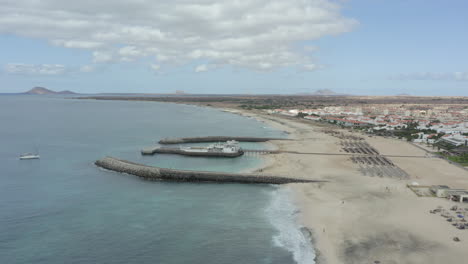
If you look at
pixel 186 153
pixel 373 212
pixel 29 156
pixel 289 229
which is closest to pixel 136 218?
pixel 289 229

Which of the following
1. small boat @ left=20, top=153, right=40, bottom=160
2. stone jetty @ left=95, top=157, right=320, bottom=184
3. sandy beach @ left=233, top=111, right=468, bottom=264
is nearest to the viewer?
sandy beach @ left=233, top=111, right=468, bottom=264

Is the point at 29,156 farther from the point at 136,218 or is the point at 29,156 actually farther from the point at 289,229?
the point at 289,229

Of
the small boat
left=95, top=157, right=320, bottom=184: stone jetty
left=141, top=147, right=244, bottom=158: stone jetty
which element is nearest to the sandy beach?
left=95, top=157, right=320, bottom=184: stone jetty

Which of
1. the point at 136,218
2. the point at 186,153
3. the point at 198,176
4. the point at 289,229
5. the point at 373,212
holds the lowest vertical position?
the point at 289,229

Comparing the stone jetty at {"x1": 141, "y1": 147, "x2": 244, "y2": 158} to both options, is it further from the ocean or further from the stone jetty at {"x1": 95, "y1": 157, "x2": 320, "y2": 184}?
the stone jetty at {"x1": 95, "y1": 157, "x2": 320, "y2": 184}

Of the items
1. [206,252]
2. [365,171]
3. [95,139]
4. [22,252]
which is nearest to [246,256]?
[206,252]

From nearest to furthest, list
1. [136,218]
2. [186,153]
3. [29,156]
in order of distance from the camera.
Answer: [136,218] < [29,156] < [186,153]
